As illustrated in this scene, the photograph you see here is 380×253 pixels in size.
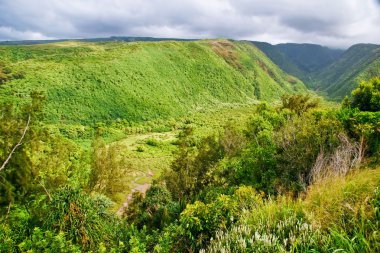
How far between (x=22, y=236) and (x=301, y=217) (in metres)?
6.91

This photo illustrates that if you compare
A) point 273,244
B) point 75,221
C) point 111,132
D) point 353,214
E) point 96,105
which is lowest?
point 111,132

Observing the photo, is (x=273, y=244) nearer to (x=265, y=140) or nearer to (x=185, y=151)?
(x=265, y=140)

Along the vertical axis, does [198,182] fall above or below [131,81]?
below

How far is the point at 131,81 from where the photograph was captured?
303 ft

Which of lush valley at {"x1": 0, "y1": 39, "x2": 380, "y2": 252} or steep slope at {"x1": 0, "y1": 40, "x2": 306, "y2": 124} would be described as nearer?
lush valley at {"x1": 0, "y1": 39, "x2": 380, "y2": 252}

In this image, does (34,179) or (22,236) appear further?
(34,179)

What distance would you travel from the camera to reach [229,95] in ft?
408

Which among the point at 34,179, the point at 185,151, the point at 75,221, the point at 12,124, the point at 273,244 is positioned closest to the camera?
the point at 273,244

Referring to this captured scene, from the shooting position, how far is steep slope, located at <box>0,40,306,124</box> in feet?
236

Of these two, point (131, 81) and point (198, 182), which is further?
point (131, 81)

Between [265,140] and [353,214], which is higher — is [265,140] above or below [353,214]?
below

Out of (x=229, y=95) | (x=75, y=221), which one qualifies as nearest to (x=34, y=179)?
(x=75, y=221)

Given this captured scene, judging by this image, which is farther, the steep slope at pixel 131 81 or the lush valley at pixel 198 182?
the steep slope at pixel 131 81

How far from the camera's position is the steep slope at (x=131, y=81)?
2835 inches
